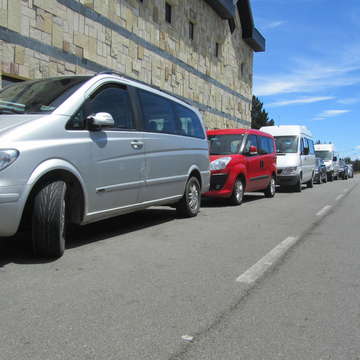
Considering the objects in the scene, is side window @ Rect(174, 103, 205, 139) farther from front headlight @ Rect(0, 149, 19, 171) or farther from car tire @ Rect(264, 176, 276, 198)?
car tire @ Rect(264, 176, 276, 198)

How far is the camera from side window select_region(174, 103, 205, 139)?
737 cm

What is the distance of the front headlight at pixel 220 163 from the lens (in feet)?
32.5

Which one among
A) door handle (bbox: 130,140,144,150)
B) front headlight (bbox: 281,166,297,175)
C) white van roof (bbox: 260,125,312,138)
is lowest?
front headlight (bbox: 281,166,297,175)

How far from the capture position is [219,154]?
415 inches

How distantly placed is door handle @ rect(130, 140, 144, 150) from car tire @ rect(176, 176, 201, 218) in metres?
1.82

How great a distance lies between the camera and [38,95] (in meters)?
4.91

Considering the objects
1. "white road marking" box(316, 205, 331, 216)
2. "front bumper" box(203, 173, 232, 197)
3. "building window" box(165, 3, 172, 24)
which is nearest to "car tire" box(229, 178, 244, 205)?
"front bumper" box(203, 173, 232, 197)

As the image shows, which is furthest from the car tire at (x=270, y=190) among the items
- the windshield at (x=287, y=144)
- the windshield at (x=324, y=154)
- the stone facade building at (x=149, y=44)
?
the windshield at (x=324, y=154)

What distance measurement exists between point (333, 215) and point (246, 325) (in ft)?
21.0

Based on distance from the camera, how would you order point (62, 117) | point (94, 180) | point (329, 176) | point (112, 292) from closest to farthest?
point (112, 292) → point (62, 117) → point (94, 180) → point (329, 176)

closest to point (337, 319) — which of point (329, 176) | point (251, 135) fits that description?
point (251, 135)

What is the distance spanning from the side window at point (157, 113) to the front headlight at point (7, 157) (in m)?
2.36

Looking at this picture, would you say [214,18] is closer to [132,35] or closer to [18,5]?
[132,35]

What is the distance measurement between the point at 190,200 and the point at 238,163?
9.40 feet
